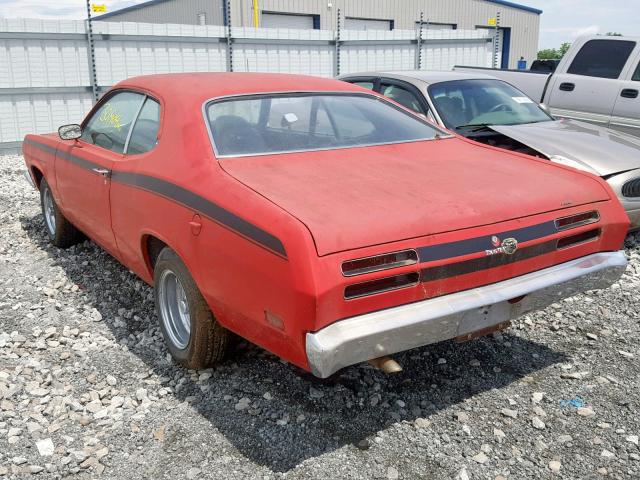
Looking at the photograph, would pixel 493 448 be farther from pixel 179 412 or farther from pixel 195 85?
pixel 195 85

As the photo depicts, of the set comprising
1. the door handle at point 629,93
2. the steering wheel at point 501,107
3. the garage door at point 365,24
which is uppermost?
the garage door at point 365,24

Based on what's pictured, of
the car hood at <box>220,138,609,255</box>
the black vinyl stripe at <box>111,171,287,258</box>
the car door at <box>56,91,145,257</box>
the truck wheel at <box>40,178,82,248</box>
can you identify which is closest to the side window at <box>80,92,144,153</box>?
the car door at <box>56,91,145,257</box>

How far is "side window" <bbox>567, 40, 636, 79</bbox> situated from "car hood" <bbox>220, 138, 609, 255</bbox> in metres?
5.27

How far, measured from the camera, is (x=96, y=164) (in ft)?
13.7

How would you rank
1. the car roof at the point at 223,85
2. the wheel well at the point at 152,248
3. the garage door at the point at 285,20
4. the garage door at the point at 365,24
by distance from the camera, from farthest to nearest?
the garage door at the point at 365,24 < the garage door at the point at 285,20 < the car roof at the point at 223,85 < the wheel well at the point at 152,248

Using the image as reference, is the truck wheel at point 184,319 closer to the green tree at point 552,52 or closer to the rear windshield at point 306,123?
the rear windshield at point 306,123

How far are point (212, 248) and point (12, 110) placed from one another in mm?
10249

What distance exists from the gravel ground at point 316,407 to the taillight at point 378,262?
2.87 ft

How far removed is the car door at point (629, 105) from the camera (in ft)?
25.4

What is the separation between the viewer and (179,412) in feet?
10.4

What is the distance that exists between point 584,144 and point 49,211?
4741 millimetres

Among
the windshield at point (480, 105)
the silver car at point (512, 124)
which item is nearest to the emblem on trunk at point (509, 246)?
the silver car at point (512, 124)

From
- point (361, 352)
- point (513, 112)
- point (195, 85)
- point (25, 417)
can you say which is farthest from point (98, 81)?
point (361, 352)

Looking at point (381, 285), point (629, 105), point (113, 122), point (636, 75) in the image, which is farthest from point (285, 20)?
point (381, 285)
